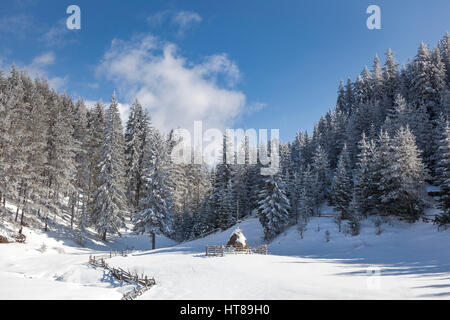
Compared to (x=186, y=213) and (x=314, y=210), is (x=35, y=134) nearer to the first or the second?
(x=186, y=213)

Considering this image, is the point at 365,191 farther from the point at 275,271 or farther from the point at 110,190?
the point at 110,190

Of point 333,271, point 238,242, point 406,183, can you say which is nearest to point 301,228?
point 238,242

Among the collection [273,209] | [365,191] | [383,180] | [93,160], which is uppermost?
[93,160]

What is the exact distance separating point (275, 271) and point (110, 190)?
25993 mm

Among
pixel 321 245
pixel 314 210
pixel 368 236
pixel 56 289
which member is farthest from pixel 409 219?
pixel 56 289

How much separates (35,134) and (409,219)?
45922 mm

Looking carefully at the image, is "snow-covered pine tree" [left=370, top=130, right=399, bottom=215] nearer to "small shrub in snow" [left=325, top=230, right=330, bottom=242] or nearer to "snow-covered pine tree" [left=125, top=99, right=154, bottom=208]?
"small shrub in snow" [left=325, top=230, right=330, bottom=242]

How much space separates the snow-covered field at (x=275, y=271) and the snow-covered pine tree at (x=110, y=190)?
3314mm

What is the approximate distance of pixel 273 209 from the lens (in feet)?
126

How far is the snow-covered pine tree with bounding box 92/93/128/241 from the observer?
3625 cm

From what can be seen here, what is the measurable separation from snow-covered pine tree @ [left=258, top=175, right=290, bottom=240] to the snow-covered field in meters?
3.30

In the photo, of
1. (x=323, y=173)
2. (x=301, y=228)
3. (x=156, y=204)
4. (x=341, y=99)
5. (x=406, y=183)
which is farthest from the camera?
(x=341, y=99)

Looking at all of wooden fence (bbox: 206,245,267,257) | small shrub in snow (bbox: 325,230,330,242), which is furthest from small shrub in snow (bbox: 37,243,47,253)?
small shrub in snow (bbox: 325,230,330,242)

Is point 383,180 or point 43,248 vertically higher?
point 383,180
